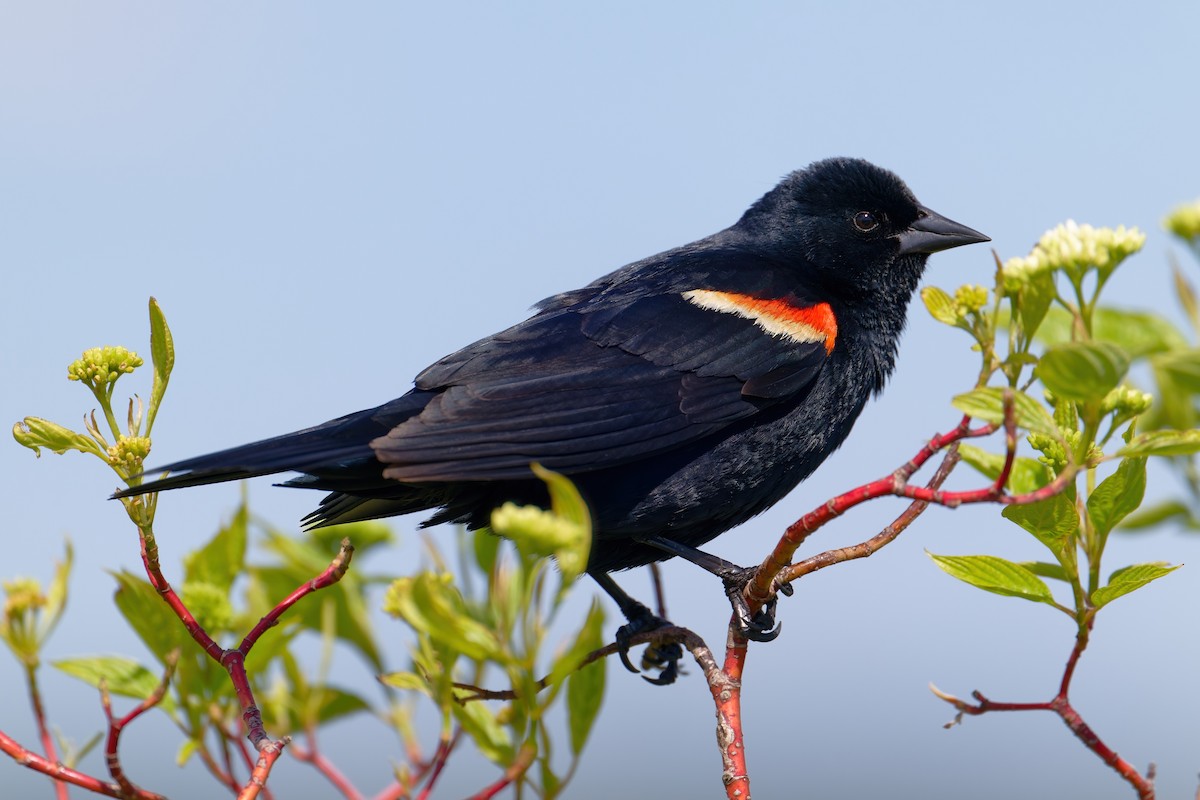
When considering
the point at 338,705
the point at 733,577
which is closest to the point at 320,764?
the point at 338,705

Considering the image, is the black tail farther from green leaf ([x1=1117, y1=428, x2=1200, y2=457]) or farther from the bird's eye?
the bird's eye

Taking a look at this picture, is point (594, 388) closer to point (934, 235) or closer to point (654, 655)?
point (654, 655)

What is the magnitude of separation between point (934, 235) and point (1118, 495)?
96.6 inches

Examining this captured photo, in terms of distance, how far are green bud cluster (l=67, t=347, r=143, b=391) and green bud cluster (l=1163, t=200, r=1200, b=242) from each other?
149cm

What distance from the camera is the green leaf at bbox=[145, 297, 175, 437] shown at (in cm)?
178

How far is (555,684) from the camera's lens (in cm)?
143

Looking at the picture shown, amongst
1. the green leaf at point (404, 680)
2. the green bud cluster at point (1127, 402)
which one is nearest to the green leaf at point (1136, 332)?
the green bud cluster at point (1127, 402)

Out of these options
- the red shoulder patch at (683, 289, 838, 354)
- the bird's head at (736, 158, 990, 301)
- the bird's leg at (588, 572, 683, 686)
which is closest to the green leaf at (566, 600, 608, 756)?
the bird's leg at (588, 572, 683, 686)

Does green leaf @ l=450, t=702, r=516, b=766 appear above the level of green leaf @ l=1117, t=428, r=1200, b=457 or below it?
below

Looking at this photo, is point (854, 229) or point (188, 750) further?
point (854, 229)

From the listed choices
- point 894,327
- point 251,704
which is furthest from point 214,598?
point 894,327

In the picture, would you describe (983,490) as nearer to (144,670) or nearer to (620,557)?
(144,670)

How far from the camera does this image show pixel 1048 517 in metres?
1.60

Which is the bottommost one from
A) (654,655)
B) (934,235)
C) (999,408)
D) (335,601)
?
(654,655)
